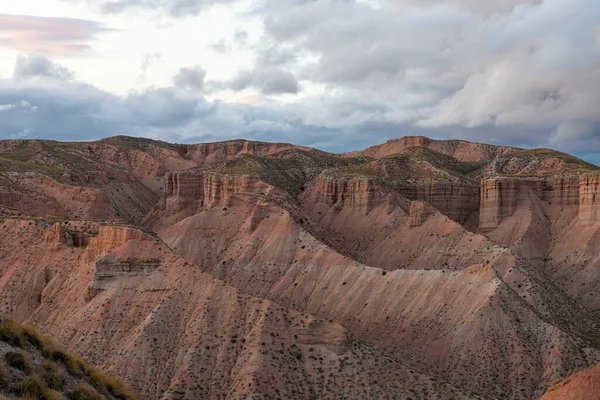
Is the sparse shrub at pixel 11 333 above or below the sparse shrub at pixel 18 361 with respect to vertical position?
above

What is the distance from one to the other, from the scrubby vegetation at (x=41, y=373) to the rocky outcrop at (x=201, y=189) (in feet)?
267

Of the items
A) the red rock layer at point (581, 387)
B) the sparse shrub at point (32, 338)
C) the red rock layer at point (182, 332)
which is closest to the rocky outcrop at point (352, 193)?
the red rock layer at point (182, 332)

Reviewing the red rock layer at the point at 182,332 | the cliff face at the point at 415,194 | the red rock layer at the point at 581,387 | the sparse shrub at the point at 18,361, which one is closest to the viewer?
the sparse shrub at the point at 18,361

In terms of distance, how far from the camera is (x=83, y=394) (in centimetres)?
1931

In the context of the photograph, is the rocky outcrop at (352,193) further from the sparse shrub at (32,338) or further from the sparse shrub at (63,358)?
the sparse shrub at (32,338)

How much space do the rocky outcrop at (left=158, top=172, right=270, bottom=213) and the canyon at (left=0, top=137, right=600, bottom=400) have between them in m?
0.36

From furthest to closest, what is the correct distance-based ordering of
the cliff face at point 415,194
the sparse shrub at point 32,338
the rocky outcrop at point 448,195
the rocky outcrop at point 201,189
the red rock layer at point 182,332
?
the rocky outcrop at point 448,195, the cliff face at point 415,194, the rocky outcrop at point 201,189, the red rock layer at point 182,332, the sparse shrub at point 32,338

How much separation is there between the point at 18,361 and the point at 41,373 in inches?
26.4

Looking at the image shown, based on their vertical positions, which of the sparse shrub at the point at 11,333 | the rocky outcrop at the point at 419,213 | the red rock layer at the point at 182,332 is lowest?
the red rock layer at the point at 182,332

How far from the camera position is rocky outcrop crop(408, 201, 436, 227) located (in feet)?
327

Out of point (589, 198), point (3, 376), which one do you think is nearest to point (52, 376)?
point (3, 376)

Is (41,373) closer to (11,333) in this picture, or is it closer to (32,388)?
(32,388)

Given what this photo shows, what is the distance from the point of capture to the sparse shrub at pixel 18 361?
18.7 metres

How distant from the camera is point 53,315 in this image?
64.4m
